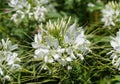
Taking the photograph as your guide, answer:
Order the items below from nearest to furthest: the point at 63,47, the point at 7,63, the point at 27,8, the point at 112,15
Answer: the point at 63,47
the point at 7,63
the point at 27,8
the point at 112,15

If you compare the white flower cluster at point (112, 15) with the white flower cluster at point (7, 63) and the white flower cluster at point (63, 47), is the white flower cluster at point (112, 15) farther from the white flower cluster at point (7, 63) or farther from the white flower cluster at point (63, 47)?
the white flower cluster at point (7, 63)

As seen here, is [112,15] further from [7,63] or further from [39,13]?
[7,63]

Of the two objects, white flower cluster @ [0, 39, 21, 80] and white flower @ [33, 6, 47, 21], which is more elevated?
white flower @ [33, 6, 47, 21]

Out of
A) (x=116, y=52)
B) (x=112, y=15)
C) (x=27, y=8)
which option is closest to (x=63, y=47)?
(x=116, y=52)

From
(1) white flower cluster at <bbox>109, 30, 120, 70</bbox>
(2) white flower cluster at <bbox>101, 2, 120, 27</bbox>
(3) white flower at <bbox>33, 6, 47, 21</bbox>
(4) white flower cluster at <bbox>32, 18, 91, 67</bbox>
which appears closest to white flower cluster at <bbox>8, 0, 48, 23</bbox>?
(3) white flower at <bbox>33, 6, 47, 21</bbox>

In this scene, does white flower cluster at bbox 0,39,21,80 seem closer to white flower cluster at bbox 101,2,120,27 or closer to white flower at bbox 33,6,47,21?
white flower at bbox 33,6,47,21

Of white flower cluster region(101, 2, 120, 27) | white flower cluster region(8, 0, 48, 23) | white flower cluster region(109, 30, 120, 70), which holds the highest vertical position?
white flower cluster region(8, 0, 48, 23)

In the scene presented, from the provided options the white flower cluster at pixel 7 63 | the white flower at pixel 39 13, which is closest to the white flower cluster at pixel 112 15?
the white flower at pixel 39 13

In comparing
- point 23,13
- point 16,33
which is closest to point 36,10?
point 23,13
